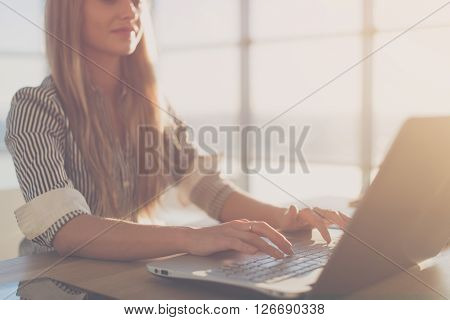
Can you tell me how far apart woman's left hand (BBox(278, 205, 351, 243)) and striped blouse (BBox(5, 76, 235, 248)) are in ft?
1.04

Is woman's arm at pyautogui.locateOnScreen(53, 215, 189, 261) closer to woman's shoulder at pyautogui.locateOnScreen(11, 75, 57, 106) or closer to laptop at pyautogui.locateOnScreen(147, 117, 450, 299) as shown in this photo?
laptop at pyautogui.locateOnScreen(147, 117, 450, 299)

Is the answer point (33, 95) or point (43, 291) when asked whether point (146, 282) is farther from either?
point (33, 95)

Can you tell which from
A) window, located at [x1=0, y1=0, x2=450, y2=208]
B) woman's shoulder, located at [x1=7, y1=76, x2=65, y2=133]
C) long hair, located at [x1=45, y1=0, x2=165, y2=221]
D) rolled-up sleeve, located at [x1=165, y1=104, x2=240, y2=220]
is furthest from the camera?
window, located at [x1=0, y1=0, x2=450, y2=208]

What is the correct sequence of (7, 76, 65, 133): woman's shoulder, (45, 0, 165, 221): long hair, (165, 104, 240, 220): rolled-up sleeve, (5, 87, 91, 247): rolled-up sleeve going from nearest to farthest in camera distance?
(5, 87, 91, 247): rolled-up sleeve → (7, 76, 65, 133): woman's shoulder → (45, 0, 165, 221): long hair → (165, 104, 240, 220): rolled-up sleeve

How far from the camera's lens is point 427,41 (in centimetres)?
367

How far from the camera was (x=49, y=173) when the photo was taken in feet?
3.32

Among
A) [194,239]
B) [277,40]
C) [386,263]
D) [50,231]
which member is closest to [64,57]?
[50,231]

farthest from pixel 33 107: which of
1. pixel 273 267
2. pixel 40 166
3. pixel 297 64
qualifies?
pixel 297 64

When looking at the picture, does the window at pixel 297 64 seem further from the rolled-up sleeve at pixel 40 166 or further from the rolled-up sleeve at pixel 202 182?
the rolled-up sleeve at pixel 40 166

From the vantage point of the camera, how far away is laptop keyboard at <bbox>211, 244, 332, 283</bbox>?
69 cm

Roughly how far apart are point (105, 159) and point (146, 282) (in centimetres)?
59

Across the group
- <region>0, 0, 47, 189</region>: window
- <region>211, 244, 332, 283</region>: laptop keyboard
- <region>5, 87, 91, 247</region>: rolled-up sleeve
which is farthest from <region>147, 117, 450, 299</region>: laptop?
<region>0, 0, 47, 189</region>: window

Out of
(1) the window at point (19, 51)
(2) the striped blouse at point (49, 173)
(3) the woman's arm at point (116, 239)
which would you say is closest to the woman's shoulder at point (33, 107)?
(2) the striped blouse at point (49, 173)
